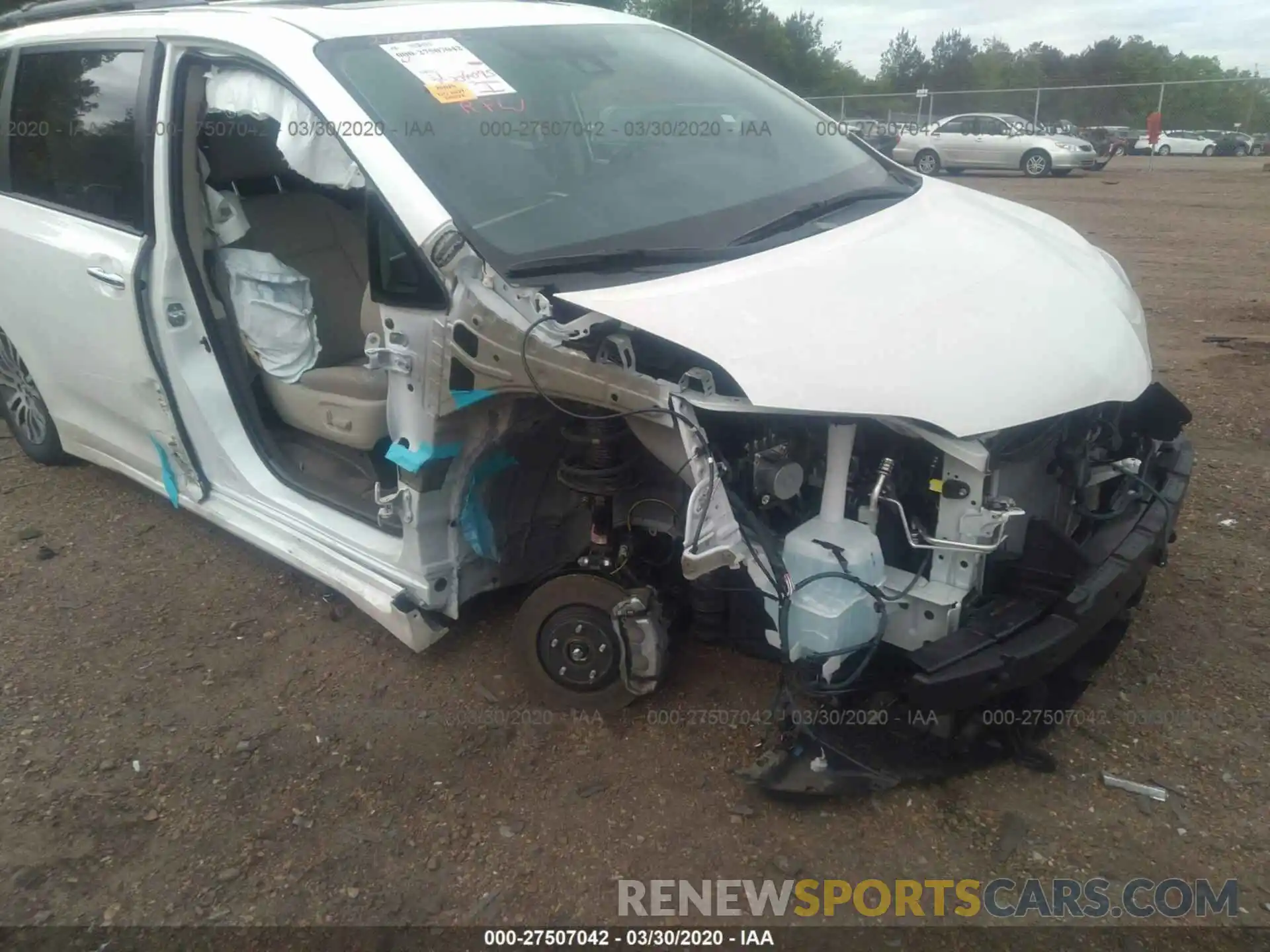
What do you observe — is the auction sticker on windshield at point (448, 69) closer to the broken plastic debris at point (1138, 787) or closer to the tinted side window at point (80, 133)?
the tinted side window at point (80, 133)

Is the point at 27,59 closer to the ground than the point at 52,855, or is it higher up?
higher up

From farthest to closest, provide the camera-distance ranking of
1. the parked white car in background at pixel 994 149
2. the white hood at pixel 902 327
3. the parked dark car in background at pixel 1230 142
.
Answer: the parked dark car in background at pixel 1230 142, the parked white car in background at pixel 994 149, the white hood at pixel 902 327

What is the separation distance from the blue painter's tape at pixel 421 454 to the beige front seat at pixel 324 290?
512mm

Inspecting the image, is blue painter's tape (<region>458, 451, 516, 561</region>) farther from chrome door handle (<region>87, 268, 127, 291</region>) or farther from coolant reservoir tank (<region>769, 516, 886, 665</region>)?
chrome door handle (<region>87, 268, 127, 291</region>)

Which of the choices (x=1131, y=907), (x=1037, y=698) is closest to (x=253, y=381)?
(x=1037, y=698)

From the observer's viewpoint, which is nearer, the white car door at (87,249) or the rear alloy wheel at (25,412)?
the white car door at (87,249)

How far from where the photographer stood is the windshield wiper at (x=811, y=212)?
2527 mm

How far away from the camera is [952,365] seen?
2.09 m

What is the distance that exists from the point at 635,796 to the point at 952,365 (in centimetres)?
131

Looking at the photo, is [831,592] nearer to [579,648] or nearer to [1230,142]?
[579,648]

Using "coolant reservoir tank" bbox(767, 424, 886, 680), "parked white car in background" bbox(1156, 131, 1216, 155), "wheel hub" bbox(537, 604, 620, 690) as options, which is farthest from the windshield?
"parked white car in background" bbox(1156, 131, 1216, 155)

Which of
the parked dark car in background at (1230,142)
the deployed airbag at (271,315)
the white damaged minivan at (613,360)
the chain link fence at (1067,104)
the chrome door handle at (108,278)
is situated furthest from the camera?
the parked dark car in background at (1230,142)

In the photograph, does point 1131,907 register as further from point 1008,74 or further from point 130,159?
point 1008,74

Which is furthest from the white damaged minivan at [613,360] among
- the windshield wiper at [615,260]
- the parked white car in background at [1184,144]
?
the parked white car in background at [1184,144]
